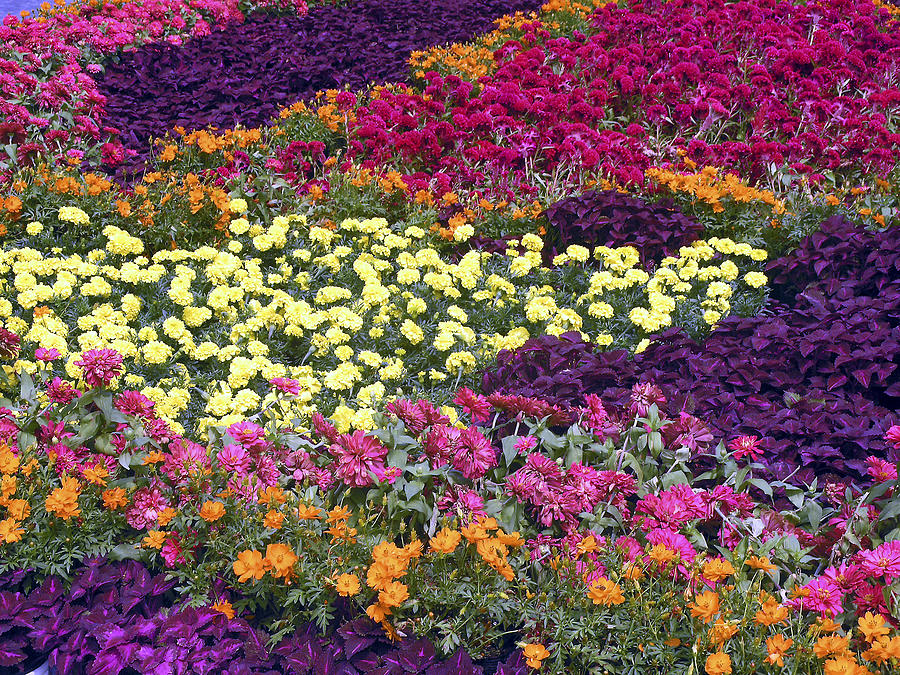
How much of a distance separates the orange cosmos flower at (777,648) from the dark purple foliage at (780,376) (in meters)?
0.91

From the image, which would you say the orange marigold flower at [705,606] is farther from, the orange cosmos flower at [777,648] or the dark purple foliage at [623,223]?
the dark purple foliage at [623,223]

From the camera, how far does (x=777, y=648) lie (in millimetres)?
1805

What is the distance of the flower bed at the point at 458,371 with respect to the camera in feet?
6.75

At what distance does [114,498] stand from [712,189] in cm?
351

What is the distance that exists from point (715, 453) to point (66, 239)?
10.8ft

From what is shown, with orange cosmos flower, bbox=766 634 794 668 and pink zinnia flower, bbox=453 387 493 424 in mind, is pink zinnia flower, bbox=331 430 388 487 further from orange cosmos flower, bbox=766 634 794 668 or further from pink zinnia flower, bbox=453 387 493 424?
orange cosmos flower, bbox=766 634 794 668

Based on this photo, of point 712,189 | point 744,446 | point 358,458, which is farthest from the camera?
point 712,189

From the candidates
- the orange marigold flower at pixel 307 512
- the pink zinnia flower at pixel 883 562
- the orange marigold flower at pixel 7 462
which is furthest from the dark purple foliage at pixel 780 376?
the orange marigold flower at pixel 7 462

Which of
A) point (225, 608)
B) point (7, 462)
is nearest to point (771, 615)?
point (225, 608)

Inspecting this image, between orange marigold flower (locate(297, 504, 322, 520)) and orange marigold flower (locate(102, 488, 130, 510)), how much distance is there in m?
0.51

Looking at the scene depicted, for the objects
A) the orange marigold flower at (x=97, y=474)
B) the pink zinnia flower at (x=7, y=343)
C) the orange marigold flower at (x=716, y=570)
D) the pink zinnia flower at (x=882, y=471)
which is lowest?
the pink zinnia flower at (x=882, y=471)

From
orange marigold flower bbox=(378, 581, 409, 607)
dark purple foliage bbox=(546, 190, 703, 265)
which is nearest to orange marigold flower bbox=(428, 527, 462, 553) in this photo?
orange marigold flower bbox=(378, 581, 409, 607)

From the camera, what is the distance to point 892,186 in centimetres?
486

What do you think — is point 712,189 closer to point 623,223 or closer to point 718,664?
point 623,223
